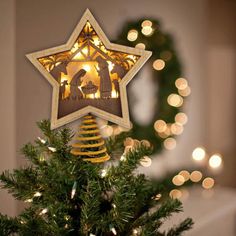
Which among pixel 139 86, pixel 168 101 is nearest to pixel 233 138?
pixel 168 101

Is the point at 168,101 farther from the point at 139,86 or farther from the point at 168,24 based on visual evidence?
the point at 168,24

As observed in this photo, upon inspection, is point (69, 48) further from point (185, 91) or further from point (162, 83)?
point (185, 91)

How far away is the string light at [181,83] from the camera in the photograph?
1.96 m

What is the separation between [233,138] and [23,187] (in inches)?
80.2

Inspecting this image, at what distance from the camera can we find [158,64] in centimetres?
189

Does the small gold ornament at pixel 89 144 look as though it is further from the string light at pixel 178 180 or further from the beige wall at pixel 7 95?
the string light at pixel 178 180

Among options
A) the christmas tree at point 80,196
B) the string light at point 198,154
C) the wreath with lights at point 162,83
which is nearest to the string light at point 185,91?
the wreath with lights at point 162,83

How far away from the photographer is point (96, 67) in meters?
0.67

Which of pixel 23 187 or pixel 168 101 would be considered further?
pixel 168 101

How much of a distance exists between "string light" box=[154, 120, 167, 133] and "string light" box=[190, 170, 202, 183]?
435mm

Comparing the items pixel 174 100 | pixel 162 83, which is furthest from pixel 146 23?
pixel 174 100

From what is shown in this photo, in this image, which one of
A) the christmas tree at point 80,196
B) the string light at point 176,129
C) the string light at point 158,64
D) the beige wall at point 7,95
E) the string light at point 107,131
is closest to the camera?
the christmas tree at point 80,196

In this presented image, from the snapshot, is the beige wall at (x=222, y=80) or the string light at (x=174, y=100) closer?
the string light at (x=174, y=100)

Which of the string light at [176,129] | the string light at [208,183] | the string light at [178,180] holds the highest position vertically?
the string light at [176,129]
